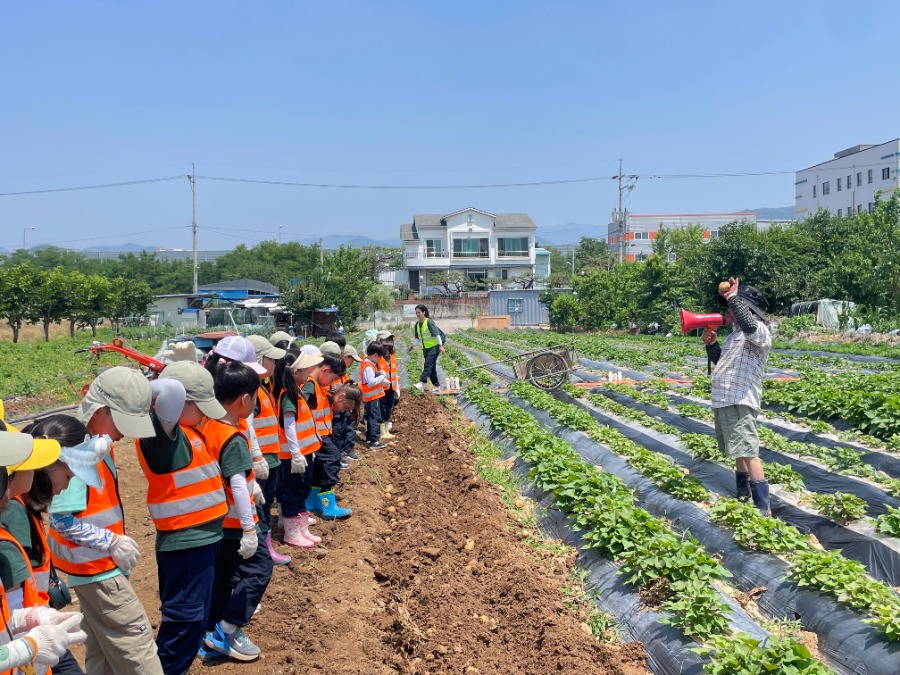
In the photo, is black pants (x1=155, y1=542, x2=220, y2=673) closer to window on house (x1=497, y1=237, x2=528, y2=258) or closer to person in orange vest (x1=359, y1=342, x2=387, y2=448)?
person in orange vest (x1=359, y1=342, x2=387, y2=448)

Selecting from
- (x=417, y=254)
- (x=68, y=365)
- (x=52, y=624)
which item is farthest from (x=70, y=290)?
(x=52, y=624)

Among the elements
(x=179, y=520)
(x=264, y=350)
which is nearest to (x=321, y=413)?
(x=264, y=350)

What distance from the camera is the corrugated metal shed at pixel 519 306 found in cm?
4647

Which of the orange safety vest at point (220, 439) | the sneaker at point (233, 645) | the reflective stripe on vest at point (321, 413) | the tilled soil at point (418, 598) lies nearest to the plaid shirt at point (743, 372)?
the tilled soil at point (418, 598)

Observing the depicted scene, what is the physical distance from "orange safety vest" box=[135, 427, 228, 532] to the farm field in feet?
8.03

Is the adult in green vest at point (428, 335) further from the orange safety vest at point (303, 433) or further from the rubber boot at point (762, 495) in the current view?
the rubber boot at point (762, 495)

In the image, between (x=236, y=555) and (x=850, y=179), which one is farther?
(x=850, y=179)

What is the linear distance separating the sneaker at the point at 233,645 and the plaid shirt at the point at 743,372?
3.87 meters

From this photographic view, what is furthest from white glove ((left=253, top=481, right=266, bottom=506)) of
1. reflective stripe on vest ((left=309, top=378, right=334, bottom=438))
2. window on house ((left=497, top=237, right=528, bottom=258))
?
window on house ((left=497, top=237, right=528, bottom=258))

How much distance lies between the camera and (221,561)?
4199 mm

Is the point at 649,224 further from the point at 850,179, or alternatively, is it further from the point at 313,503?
the point at 313,503

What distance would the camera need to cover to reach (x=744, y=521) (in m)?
5.02

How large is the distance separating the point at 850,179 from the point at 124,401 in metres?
70.7

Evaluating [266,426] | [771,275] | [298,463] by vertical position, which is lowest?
[298,463]
